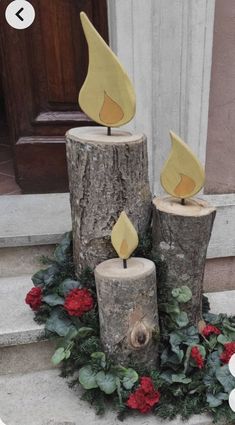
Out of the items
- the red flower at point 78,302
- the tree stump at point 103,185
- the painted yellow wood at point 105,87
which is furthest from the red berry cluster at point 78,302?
the painted yellow wood at point 105,87

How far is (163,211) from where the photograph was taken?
5.06 feet

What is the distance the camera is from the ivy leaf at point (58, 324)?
5.28ft

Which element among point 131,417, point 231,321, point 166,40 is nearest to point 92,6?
point 166,40

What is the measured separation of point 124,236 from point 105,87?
0.50m

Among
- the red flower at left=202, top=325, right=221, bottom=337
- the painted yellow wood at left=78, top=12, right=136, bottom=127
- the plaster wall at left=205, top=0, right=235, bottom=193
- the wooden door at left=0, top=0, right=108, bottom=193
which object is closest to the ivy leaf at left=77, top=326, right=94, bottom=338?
the red flower at left=202, top=325, right=221, bottom=337

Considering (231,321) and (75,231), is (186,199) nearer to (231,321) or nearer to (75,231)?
(75,231)

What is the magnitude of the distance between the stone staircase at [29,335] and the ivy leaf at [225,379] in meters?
0.13

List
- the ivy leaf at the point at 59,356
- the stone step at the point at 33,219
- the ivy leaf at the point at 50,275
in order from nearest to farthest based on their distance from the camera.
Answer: the ivy leaf at the point at 59,356 < the ivy leaf at the point at 50,275 < the stone step at the point at 33,219

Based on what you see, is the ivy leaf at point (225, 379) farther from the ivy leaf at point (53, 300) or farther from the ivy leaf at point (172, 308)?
the ivy leaf at point (53, 300)

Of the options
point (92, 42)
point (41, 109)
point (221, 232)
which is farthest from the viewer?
point (41, 109)

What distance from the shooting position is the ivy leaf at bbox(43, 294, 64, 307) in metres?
1.66

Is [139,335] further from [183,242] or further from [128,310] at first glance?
[183,242]

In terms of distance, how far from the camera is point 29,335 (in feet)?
5.45

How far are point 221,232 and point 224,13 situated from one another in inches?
37.2
